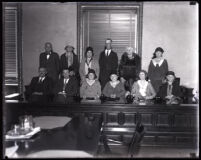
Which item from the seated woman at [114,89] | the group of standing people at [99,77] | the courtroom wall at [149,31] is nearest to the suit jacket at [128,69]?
the group of standing people at [99,77]

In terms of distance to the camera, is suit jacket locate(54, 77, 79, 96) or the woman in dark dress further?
the woman in dark dress

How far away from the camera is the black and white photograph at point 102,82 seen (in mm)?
3441

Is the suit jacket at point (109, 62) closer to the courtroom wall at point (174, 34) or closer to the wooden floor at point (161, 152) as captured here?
the courtroom wall at point (174, 34)

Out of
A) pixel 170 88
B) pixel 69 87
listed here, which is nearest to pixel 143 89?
pixel 170 88

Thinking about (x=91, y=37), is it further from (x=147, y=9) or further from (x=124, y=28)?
(x=147, y=9)

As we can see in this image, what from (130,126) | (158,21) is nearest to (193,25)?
(158,21)

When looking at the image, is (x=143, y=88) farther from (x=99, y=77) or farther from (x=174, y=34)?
(x=174, y=34)

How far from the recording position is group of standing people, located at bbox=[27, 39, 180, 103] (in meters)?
6.15

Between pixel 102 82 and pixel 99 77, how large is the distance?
0.17 meters

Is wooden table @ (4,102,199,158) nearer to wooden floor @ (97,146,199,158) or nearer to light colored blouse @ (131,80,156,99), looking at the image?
wooden floor @ (97,146,199,158)

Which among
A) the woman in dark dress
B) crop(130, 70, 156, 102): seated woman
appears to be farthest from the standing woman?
crop(130, 70, 156, 102): seated woman

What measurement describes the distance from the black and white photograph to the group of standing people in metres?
0.02

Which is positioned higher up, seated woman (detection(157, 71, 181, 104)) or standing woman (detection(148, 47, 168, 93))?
standing woman (detection(148, 47, 168, 93))

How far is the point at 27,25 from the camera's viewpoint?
28.9ft
